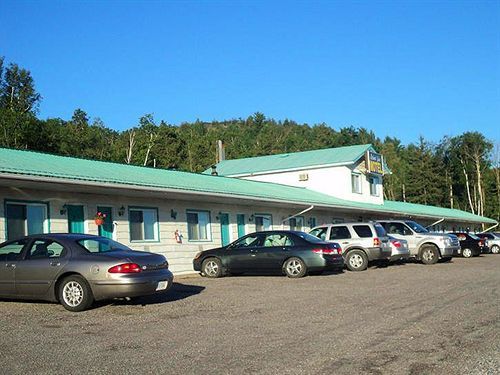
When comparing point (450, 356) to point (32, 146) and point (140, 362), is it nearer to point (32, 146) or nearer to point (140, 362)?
point (140, 362)

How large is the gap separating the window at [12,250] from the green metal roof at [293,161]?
26.8 metres

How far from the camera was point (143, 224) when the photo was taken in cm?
1972

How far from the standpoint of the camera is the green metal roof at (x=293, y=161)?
37.4 metres

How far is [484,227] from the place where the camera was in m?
74.7

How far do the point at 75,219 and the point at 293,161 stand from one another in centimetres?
2383

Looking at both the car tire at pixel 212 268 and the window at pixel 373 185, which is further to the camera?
the window at pixel 373 185

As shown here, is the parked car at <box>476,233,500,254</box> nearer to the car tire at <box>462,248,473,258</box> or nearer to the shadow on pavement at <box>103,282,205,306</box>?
the car tire at <box>462,248,473,258</box>

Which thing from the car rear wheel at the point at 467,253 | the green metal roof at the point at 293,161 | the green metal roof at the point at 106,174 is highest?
the green metal roof at the point at 293,161

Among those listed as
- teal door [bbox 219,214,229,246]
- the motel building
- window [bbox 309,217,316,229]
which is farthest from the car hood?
window [bbox 309,217,316,229]

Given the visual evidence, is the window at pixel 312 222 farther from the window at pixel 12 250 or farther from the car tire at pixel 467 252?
the window at pixel 12 250

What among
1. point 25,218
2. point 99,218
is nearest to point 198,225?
point 99,218

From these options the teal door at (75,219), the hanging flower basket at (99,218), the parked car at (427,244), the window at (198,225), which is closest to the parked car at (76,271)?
the teal door at (75,219)

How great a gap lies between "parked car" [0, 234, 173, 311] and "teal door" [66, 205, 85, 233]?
5494 mm

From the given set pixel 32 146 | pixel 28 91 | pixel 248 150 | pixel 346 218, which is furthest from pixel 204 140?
pixel 346 218
